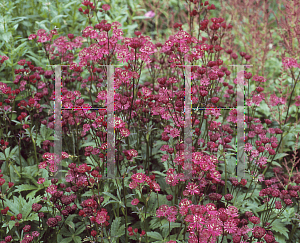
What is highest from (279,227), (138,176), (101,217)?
(138,176)

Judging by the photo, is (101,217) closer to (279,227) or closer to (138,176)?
(138,176)

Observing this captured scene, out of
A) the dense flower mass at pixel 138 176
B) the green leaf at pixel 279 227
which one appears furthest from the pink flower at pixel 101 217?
the green leaf at pixel 279 227

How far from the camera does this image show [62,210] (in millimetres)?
1683

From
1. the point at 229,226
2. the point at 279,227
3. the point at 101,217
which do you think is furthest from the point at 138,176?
the point at 279,227

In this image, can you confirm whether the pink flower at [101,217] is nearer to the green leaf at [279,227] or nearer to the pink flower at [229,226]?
the pink flower at [229,226]

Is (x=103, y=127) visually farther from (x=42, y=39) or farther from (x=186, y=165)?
(x=42, y=39)

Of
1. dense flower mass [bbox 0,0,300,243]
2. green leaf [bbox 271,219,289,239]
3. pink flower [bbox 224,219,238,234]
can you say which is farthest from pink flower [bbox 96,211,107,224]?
green leaf [bbox 271,219,289,239]

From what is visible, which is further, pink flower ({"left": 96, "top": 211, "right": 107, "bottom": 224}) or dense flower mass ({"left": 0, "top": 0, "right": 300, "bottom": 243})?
dense flower mass ({"left": 0, "top": 0, "right": 300, "bottom": 243})

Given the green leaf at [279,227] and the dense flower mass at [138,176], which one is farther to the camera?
the green leaf at [279,227]

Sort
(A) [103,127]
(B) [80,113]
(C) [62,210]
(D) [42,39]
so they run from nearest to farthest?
(C) [62,210], (A) [103,127], (B) [80,113], (D) [42,39]

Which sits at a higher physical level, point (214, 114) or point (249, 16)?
point (249, 16)

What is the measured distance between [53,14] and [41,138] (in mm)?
1506

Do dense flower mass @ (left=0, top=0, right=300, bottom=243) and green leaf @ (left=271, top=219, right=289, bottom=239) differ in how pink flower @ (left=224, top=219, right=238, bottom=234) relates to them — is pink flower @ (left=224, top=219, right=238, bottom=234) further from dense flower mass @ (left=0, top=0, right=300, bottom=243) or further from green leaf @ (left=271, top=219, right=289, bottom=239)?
green leaf @ (left=271, top=219, right=289, bottom=239)

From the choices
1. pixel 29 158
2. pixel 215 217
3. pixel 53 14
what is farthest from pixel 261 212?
pixel 53 14
